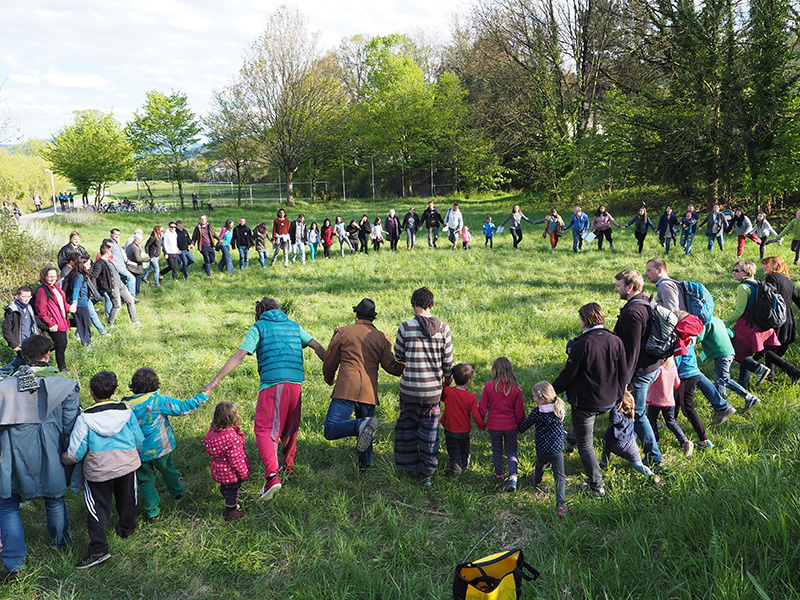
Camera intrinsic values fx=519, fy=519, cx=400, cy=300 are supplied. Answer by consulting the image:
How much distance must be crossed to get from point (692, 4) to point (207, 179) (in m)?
50.4

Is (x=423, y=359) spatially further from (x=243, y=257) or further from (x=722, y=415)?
(x=243, y=257)

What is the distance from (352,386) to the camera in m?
4.91

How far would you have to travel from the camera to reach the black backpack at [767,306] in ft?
20.4

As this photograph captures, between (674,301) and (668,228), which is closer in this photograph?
(674,301)

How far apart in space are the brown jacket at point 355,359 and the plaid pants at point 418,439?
0.37m

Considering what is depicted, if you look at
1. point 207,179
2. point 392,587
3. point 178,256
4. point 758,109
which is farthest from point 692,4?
point 207,179

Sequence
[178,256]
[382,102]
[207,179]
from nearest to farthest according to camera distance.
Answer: [178,256] → [382,102] → [207,179]

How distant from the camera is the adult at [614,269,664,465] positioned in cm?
460

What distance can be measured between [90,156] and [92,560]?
4403 centimetres

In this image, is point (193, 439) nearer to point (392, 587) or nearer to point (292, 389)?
point (292, 389)

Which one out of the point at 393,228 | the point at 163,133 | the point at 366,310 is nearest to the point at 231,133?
the point at 163,133

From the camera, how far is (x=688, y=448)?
5.05 m

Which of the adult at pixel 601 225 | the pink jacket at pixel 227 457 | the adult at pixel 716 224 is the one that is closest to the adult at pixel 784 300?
the pink jacket at pixel 227 457

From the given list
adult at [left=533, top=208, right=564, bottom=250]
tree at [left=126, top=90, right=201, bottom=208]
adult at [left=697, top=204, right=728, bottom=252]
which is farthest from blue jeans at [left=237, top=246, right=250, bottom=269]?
tree at [left=126, top=90, right=201, bottom=208]
